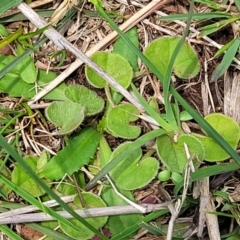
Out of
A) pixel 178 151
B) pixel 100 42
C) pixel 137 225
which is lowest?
pixel 137 225

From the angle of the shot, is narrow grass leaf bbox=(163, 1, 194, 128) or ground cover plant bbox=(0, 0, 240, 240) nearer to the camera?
narrow grass leaf bbox=(163, 1, 194, 128)

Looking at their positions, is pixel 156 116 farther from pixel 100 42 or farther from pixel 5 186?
pixel 5 186

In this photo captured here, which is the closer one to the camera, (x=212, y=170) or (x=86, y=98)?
(x=212, y=170)

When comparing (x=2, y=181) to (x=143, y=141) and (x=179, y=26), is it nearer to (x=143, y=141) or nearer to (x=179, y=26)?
(x=143, y=141)

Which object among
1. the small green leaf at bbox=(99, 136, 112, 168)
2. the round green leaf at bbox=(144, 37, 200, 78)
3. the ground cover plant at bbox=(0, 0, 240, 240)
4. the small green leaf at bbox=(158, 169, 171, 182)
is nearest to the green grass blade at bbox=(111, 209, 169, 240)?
the ground cover plant at bbox=(0, 0, 240, 240)

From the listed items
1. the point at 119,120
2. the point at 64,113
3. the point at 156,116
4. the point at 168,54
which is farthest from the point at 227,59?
the point at 64,113

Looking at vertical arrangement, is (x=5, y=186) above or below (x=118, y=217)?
above

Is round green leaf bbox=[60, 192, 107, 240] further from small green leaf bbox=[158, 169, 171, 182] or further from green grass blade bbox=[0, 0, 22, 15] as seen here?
green grass blade bbox=[0, 0, 22, 15]

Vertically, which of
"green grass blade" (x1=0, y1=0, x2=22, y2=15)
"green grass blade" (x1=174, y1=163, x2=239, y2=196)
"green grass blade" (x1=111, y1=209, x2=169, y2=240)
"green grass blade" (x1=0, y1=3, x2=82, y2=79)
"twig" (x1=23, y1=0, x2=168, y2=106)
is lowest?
"green grass blade" (x1=111, y1=209, x2=169, y2=240)
